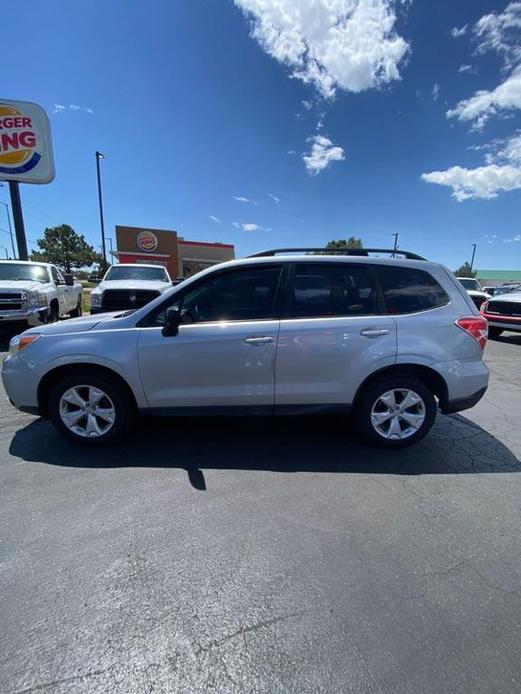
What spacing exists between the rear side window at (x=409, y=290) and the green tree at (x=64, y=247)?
6405 centimetres

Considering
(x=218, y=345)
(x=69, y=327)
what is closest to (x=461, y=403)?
(x=218, y=345)

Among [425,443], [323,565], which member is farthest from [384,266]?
[323,565]

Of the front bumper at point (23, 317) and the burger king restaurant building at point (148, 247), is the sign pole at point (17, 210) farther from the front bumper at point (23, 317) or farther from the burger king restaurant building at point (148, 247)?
the burger king restaurant building at point (148, 247)

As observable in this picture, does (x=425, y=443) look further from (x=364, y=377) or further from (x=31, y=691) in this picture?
(x=31, y=691)

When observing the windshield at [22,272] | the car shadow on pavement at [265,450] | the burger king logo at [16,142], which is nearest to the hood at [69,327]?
the car shadow on pavement at [265,450]

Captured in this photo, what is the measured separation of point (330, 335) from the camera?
321 cm

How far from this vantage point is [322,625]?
173 centimetres

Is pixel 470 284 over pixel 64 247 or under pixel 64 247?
under

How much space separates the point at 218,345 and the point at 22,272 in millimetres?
8341

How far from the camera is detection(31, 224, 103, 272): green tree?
59.0m

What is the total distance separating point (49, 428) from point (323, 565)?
10.7 ft

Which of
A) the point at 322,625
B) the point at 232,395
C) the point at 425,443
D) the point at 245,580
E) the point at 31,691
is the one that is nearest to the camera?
the point at 31,691

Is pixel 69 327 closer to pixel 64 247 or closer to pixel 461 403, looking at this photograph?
pixel 461 403

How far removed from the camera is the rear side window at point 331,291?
3.31m
